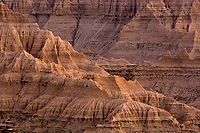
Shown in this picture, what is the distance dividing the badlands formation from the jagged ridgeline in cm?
5656

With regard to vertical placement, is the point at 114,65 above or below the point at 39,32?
below

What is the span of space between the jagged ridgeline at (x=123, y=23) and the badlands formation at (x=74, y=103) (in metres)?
56.6

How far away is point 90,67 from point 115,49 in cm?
5431

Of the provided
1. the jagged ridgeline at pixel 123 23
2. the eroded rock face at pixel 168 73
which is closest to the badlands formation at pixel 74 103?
the eroded rock face at pixel 168 73

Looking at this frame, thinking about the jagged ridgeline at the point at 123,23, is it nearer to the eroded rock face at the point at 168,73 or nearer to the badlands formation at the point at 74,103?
the eroded rock face at the point at 168,73

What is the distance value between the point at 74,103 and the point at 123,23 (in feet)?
311

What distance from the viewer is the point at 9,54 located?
273ft

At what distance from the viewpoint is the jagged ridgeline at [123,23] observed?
148m

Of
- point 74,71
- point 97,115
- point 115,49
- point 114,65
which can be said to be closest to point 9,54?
point 74,71

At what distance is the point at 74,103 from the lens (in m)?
72.4

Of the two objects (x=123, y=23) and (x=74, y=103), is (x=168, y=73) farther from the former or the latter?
(x=74, y=103)

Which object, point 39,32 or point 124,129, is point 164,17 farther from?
point 124,129

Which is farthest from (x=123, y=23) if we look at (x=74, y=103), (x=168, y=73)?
(x=74, y=103)

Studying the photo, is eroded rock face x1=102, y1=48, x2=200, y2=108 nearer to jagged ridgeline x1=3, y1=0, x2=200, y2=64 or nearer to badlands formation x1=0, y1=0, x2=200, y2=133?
jagged ridgeline x1=3, y1=0, x2=200, y2=64
